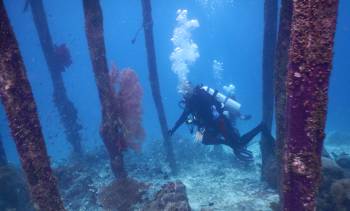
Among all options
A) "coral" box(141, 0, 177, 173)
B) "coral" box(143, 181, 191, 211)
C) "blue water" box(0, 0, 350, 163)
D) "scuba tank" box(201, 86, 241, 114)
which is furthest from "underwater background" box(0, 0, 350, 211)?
"coral" box(143, 181, 191, 211)

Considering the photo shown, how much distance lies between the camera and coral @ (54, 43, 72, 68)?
1647 cm

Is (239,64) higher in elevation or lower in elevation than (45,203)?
higher

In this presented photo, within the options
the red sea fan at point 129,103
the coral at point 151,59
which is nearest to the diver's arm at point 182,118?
the red sea fan at point 129,103

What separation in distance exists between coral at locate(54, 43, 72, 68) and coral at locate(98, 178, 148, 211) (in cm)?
852

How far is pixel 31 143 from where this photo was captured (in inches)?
161

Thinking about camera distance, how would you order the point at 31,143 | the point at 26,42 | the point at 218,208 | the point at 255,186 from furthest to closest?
the point at 26,42
the point at 255,186
the point at 218,208
the point at 31,143

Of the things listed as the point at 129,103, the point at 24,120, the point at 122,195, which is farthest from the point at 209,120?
the point at 24,120

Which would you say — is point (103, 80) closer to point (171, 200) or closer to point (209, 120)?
point (209, 120)

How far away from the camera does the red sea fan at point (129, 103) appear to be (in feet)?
39.1

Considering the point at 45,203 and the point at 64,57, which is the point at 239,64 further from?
the point at 45,203

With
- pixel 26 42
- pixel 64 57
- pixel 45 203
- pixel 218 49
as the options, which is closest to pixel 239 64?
pixel 218 49

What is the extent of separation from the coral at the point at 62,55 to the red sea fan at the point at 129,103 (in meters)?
5.29

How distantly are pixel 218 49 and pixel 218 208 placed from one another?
160954mm

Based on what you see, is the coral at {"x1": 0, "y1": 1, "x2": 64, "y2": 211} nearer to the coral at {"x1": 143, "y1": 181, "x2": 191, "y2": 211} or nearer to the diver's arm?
the coral at {"x1": 143, "y1": 181, "x2": 191, "y2": 211}
